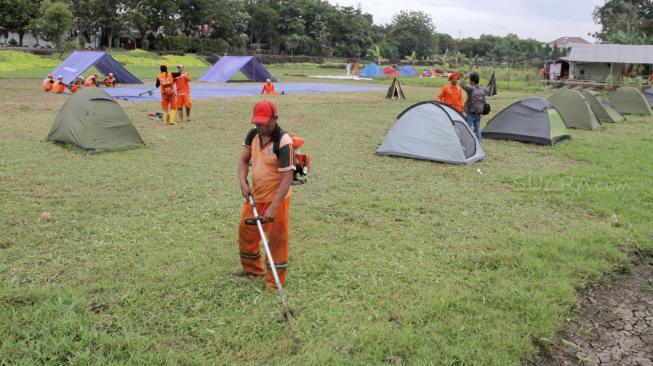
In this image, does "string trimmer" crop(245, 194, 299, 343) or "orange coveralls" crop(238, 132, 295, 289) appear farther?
"orange coveralls" crop(238, 132, 295, 289)

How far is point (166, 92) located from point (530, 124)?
8.86 meters

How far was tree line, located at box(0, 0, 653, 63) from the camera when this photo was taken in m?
48.5

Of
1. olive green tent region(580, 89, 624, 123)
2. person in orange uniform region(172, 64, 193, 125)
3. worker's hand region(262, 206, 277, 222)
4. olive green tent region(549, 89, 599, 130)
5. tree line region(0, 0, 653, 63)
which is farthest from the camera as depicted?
tree line region(0, 0, 653, 63)

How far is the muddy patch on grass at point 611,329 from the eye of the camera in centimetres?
376

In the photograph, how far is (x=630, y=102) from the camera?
19344 millimetres

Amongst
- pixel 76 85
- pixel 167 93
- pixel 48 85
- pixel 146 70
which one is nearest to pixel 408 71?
pixel 146 70

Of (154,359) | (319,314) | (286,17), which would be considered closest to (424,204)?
(319,314)

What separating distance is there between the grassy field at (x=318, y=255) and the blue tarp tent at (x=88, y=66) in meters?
13.0

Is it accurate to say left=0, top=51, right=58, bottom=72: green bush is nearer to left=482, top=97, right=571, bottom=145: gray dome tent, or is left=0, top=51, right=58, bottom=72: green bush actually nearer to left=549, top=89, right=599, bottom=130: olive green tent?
left=482, top=97, right=571, bottom=145: gray dome tent

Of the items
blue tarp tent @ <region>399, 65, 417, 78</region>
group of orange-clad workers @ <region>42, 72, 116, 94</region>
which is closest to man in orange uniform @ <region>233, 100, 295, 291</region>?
group of orange-clad workers @ <region>42, 72, 116, 94</region>

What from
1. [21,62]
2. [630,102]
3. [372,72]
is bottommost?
[630,102]

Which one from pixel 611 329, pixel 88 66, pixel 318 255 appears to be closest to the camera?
pixel 611 329

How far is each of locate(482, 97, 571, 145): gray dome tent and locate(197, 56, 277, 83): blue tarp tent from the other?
20102 millimetres

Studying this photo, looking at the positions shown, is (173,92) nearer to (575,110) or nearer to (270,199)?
(270,199)
